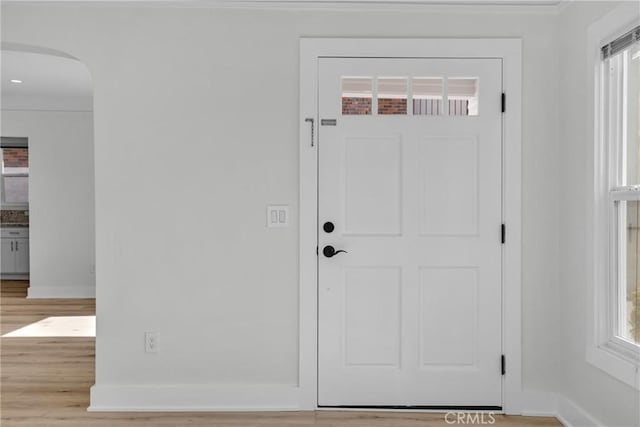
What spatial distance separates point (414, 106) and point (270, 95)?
→ 87 centimetres

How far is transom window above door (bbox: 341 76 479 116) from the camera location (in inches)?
119

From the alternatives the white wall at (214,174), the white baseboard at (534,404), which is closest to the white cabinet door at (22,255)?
the white wall at (214,174)

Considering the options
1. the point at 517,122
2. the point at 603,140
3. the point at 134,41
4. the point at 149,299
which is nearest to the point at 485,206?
the point at 517,122

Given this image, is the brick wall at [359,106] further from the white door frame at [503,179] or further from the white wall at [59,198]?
the white wall at [59,198]

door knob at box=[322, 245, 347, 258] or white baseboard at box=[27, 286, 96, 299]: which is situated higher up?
door knob at box=[322, 245, 347, 258]

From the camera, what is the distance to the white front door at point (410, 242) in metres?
3.02

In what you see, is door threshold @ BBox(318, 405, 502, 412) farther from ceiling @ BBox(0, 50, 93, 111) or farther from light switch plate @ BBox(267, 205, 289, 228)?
ceiling @ BBox(0, 50, 93, 111)

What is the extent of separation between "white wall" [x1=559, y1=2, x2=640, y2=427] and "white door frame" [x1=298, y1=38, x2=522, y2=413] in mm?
247

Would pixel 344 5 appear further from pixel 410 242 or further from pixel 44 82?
pixel 44 82

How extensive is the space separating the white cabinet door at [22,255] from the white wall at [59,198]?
131cm

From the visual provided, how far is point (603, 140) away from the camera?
258 cm

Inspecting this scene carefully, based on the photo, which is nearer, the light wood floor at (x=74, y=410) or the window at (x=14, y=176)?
the light wood floor at (x=74, y=410)

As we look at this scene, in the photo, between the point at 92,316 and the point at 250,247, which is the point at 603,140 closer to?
the point at 250,247

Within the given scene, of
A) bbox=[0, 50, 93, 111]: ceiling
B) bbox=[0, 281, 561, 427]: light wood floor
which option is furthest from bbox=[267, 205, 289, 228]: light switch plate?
bbox=[0, 50, 93, 111]: ceiling
